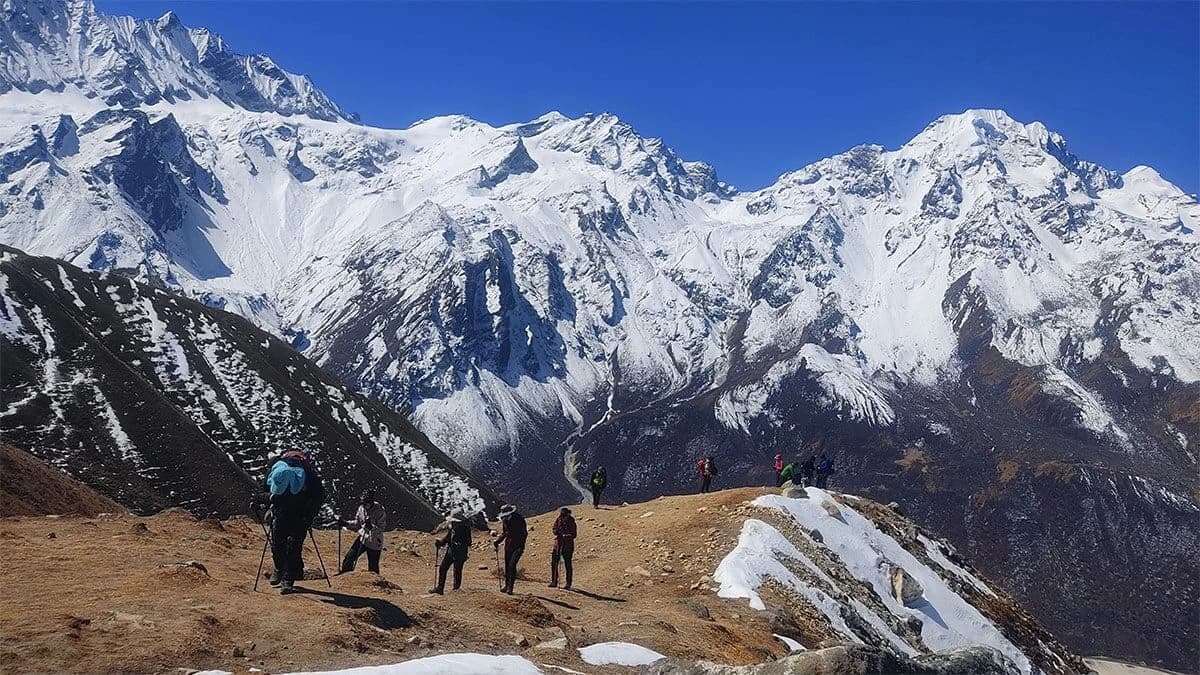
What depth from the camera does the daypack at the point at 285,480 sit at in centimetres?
2139

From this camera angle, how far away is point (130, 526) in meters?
34.1

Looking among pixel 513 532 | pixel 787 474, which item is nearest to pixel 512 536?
pixel 513 532

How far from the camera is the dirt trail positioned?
16.6 metres

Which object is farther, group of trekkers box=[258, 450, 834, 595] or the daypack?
group of trekkers box=[258, 450, 834, 595]

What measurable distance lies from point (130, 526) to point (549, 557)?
63.1 feet

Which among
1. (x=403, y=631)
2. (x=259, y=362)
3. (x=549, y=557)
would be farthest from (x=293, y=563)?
(x=259, y=362)

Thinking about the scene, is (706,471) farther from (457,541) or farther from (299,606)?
(299,606)

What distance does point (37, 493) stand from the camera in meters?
45.9

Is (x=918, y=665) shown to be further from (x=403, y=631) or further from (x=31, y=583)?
(x=31, y=583)

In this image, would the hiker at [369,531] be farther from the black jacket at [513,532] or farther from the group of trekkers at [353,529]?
the black jacket at [513,532]

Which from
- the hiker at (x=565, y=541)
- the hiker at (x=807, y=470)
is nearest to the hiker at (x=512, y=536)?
the hiker at (x=565, y=541)

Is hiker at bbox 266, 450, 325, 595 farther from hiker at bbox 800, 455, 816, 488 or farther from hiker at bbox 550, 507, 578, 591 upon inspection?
hiker at bbox 800, 455, 816, 488

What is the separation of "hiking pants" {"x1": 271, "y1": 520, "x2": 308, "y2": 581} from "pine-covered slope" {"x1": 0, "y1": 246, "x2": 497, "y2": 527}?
11025 cm

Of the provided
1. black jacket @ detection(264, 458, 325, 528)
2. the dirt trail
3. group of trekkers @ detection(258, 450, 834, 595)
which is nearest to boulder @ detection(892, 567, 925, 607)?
the dirt trail
